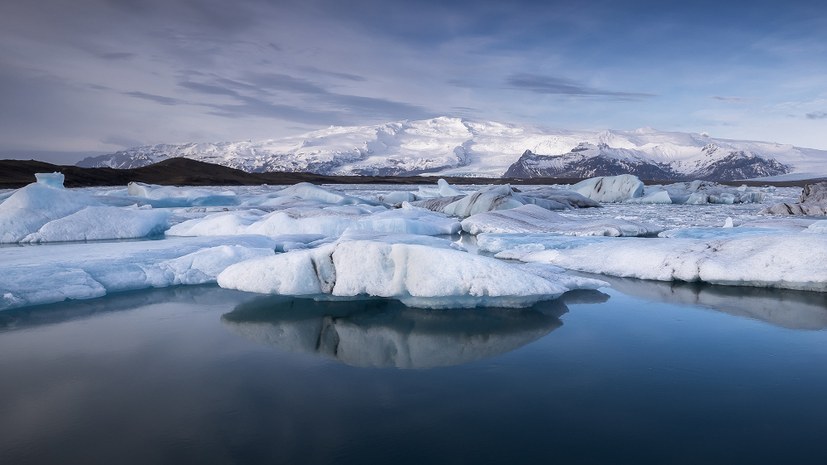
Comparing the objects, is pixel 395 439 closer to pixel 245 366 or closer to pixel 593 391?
pixel 593 391

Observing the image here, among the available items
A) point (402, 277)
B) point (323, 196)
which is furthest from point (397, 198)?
point (402, 277)

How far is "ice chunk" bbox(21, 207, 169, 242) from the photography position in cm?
1123

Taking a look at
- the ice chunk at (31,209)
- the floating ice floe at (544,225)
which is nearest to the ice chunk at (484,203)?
the floating ice floe at (544,225)

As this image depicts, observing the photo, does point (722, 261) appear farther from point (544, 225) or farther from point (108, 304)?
point (108, 304)

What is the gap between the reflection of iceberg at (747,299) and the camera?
17.6ft

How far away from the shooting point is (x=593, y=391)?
353cm

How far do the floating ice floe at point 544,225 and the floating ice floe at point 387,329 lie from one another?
245 inches

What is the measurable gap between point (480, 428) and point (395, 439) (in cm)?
49

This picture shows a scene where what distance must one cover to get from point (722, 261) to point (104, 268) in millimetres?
7833

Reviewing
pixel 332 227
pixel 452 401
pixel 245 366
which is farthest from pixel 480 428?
pixel 332 227

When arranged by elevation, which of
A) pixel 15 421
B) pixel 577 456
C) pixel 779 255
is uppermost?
pixel 779 255

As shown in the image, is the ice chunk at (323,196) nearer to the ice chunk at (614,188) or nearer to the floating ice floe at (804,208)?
the ice chunk at (614,188)

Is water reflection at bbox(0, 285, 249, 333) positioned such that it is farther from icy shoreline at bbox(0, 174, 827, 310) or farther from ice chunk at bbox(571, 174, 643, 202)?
ice chunk at bbox(571, 174, 643, 202)

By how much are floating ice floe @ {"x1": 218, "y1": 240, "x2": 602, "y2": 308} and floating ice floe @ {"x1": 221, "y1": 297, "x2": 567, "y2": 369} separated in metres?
0.21
